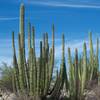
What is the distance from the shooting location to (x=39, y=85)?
1532 centimetres

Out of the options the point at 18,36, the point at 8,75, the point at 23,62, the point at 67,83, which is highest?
the point at 18,36

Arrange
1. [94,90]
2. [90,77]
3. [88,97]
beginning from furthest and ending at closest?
[90,77], [94,90], [88,97]

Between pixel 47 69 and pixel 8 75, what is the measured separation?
770cm

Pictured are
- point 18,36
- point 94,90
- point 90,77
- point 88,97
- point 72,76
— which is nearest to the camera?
point 18,36

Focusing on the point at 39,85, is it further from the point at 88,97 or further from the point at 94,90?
the point at 94,90

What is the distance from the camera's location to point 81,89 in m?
17.0

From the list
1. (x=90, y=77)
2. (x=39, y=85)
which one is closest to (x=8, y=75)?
(x=90, y=77)

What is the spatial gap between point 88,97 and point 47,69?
11.4ft

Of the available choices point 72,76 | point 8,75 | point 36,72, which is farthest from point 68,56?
point 8,75

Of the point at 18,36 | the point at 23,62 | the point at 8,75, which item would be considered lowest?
the point at 8,75

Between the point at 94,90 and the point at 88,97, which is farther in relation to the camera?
the point at 94,90

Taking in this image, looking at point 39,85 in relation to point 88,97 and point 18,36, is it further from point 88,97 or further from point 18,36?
point 88,97

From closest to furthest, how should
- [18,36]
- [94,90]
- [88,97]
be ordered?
[18,36] → [88,97] → [94,90]

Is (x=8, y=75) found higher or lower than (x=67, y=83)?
lower
